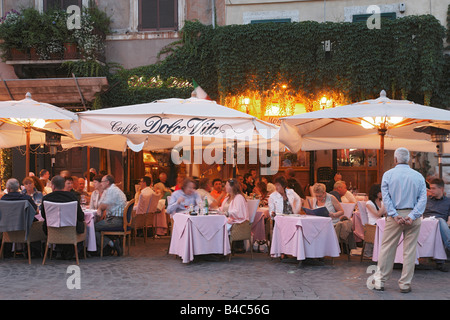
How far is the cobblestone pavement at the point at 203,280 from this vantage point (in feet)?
20.9

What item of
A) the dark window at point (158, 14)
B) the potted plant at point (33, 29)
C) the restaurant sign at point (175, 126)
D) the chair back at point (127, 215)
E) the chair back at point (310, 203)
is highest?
the dark window at point (158, 14)

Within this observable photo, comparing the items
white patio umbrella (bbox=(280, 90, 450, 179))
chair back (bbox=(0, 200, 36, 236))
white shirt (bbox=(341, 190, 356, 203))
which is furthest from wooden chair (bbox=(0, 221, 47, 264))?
white shirt (bbox=(341, 190, 356, 203))

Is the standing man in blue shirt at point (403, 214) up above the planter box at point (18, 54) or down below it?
below

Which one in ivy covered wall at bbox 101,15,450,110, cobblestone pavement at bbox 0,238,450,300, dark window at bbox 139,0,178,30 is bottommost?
cobblestone pavement at bbox 0,238,450,300

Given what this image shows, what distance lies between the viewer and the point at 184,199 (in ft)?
31.6

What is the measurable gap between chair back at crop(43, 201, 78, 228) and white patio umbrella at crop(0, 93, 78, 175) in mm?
1470

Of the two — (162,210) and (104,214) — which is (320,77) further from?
(104,214)

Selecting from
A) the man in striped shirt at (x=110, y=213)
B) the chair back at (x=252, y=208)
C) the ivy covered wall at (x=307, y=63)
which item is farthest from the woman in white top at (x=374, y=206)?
the ivy covered wall at (x=307, y=63)

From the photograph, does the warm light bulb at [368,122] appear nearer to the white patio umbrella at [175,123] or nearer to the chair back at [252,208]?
the white patio umbrella at [175,123]

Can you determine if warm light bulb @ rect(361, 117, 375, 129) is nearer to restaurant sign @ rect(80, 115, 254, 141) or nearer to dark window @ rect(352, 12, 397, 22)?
restaurant sign @ rect(80, 115, 254, 141)
